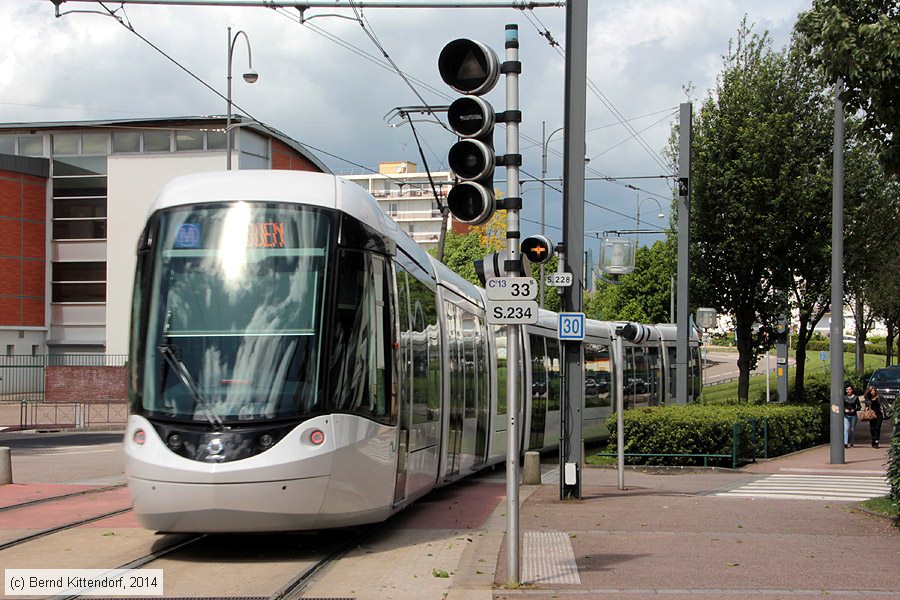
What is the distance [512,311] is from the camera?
9.49m

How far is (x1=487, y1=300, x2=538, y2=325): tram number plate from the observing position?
373 inches

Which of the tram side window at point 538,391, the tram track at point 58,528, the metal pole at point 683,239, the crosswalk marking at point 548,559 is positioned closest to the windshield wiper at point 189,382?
the tram track at point 58,528

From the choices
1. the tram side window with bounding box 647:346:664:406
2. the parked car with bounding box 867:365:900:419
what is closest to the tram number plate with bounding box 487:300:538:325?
the tram side window with bounding box 647:346:664:406

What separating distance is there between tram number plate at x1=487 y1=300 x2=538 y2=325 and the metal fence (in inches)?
1508

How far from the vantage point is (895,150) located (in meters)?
Result: 13.0

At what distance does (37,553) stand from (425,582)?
369 cm

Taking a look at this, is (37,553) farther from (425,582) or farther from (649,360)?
(649,360)

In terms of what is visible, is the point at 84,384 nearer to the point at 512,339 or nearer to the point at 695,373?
the point at 695,373

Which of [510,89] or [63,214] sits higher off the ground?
[63,214]

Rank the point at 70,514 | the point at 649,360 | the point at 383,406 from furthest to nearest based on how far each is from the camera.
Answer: the point at 649,360 → the point at 70,514 → the point at 383,406

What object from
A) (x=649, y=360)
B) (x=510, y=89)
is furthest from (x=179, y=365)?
(x=649, y=360)

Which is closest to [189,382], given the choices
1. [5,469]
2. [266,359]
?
[266,359]

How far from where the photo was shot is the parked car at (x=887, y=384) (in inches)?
1529

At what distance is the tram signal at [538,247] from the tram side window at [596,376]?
11366mm
